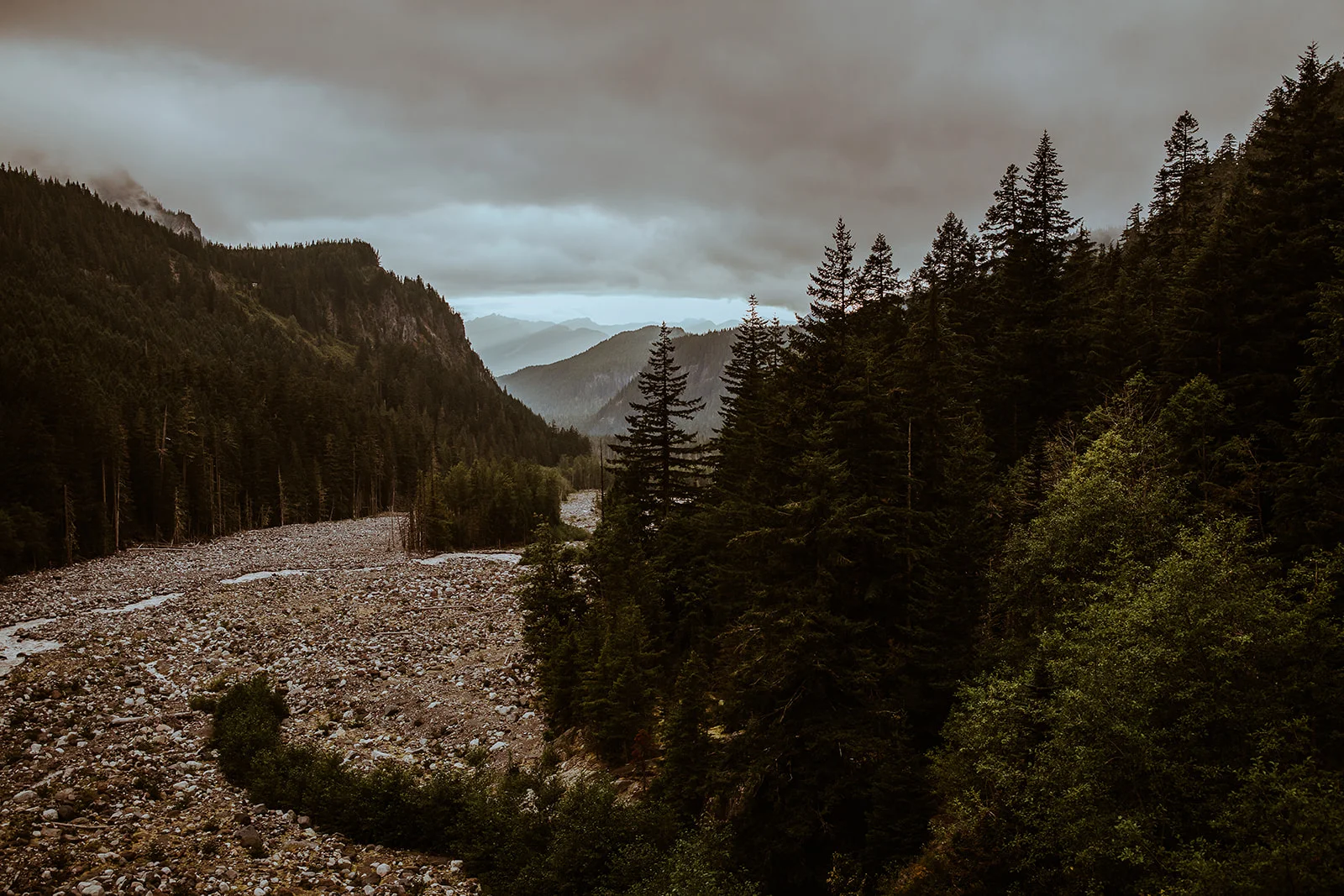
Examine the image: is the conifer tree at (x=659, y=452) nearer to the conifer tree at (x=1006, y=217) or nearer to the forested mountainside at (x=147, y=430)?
the conifer tree at (x=1006, y=217)

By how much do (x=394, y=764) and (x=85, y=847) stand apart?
8627 millimetres

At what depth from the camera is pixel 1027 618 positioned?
757 inches

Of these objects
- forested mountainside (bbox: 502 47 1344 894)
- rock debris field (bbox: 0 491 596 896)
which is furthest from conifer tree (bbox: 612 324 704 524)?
rock debris field (bbox: 0 491 596 896)

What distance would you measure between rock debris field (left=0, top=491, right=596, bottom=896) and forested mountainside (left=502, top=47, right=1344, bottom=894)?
6.65 metres

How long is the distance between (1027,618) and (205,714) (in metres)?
33.1

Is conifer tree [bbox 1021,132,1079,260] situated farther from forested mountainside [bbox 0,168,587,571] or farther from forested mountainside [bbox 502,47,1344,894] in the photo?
forested mountainside [bbox 0,168,587,571]

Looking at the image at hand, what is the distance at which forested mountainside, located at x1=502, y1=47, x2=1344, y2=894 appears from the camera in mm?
11977

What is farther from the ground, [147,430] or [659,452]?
[147,430]

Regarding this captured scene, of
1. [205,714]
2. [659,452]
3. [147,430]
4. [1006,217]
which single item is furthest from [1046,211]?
[147,430]

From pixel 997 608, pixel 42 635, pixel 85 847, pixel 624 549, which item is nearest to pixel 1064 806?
pixel 997 608

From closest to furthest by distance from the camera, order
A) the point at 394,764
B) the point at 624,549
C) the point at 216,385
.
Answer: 1. the point at 394,764
2. the point at 624,549
3. the point at 216,385

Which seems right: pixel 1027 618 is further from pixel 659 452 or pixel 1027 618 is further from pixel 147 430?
pixel 147 430

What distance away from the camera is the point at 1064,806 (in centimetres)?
1229

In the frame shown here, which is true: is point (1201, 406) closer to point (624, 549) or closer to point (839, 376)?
point (839, 376)
